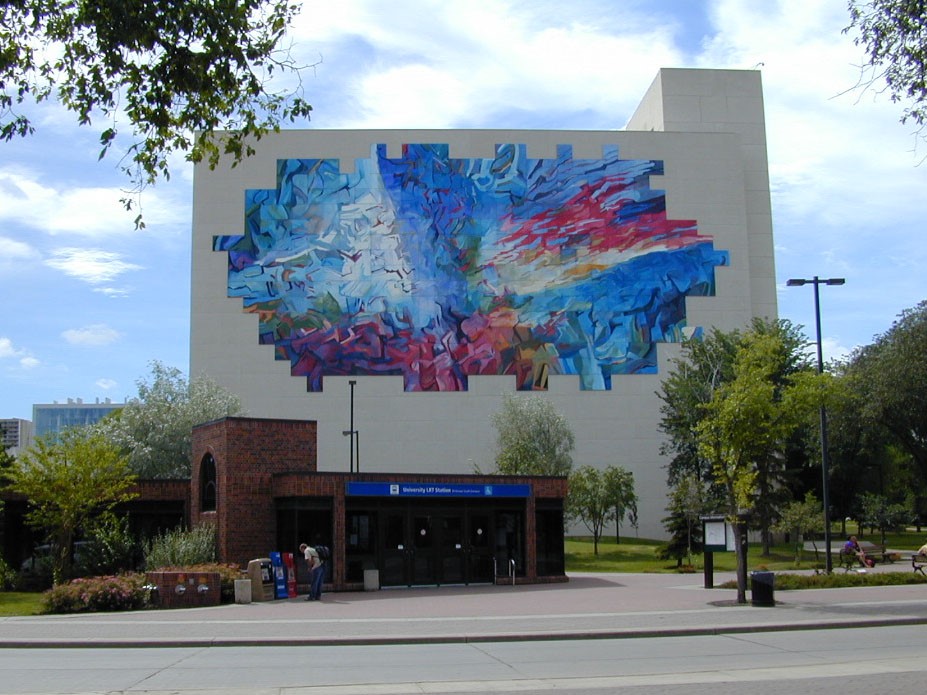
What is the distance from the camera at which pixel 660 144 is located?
70.9m

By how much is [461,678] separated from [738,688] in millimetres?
3534

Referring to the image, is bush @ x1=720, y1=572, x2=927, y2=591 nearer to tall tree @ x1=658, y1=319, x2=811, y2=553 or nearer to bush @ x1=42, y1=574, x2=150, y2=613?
bush @ x1=42, y1=574, x2=150, y2=613

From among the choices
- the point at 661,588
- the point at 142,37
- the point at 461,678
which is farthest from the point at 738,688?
the point at 661,588

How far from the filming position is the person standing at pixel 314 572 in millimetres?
25953

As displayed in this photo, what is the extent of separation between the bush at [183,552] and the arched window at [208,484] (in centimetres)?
161

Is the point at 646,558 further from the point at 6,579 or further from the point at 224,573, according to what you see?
the point at 6,579

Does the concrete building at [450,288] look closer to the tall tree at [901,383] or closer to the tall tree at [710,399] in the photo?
the tall tree at [710,399]

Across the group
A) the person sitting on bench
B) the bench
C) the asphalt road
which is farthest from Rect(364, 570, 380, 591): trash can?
the person sitting on bench

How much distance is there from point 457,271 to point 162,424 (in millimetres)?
24166

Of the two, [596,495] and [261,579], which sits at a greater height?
[596,495]

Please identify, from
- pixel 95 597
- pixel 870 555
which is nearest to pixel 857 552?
pixel 870 555

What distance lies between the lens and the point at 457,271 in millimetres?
66812

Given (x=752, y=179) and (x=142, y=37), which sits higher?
(x=752, y=179)

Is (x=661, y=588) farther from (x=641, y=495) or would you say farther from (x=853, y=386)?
(x=641, y=495)
